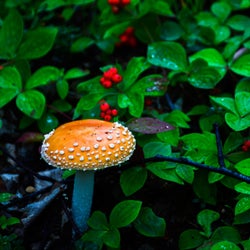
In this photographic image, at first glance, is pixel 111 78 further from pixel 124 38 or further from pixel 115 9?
pixel 124 38

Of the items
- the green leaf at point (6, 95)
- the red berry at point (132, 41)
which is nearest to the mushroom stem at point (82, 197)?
the green leaf at point (6, 95)

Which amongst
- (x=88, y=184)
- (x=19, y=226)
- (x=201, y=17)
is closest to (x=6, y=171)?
(x=19, y=226)

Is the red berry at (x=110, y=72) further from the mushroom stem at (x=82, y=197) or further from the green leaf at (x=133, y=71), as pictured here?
the mushroom stem at (x=82, y=197)

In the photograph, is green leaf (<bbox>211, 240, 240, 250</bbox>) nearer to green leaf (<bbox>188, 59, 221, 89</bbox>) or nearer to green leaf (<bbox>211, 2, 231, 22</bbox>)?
green leaf (<bbox>188, 59, 221, 89</bbox>)

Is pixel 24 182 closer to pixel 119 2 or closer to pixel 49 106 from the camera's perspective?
pixel 49 106

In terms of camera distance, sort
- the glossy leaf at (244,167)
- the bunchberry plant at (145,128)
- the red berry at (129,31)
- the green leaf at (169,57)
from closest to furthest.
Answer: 1. the glossy leaf at (244,167)
2. the bunchberry plant at (145,128)
3. the green leaf at (169,57)
4. the red berry at (129,31)

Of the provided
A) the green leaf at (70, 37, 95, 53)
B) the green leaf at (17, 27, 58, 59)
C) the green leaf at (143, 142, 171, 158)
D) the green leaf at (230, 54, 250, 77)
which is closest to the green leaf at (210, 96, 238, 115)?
the green leaf at (230, 54, 250, 77)
